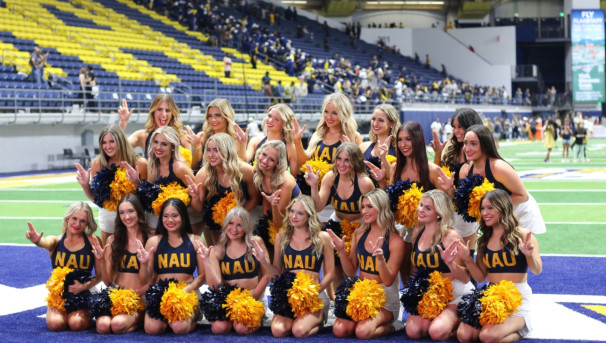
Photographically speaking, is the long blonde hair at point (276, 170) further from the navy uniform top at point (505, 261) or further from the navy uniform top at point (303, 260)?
the navy uniform top at point (505, 261)

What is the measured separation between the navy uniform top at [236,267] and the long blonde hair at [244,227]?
3 centimetres

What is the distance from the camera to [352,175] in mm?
5086

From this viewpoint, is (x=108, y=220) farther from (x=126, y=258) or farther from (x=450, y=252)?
(x=450, y=252)

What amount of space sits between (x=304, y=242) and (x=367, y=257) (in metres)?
0.40

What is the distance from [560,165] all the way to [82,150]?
1167 centimetres

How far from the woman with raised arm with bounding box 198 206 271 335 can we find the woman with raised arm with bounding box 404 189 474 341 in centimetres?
93

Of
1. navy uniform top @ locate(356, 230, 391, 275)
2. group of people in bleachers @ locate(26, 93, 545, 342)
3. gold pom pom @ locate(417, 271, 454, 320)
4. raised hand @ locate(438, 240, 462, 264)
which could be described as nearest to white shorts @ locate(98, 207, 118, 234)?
group of people in bleachers @ locate(26, 93, 545, 342)

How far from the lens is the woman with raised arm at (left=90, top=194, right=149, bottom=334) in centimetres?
484

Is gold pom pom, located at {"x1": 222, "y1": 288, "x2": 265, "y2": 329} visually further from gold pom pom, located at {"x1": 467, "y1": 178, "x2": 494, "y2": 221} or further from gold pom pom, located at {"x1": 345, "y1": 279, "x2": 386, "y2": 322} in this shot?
gold pom pom, located at {"x1": 467, "y1": 178, "x2": 494, "y2": 221}

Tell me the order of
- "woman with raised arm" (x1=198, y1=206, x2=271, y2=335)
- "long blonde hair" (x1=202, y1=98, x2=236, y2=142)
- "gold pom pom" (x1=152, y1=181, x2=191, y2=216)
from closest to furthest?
1. "woman with raised arm" (x1=198, y1=206, x2=271, y2=335)
2. "gold pom pom" (x1=152, y1=181, x2=191, y2=216)
3. "long blonde hair" (x1=202, y1=98, x2=236, y2=142)

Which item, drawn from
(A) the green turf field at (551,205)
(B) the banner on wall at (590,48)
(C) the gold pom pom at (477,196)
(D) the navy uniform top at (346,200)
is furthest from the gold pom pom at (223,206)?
(B) the banner on wall at (590,48)

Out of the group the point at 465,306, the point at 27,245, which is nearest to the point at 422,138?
the point at 465,306

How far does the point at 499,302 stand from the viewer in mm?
4309

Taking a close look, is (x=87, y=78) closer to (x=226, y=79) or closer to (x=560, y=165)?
(x=226, y=79)
